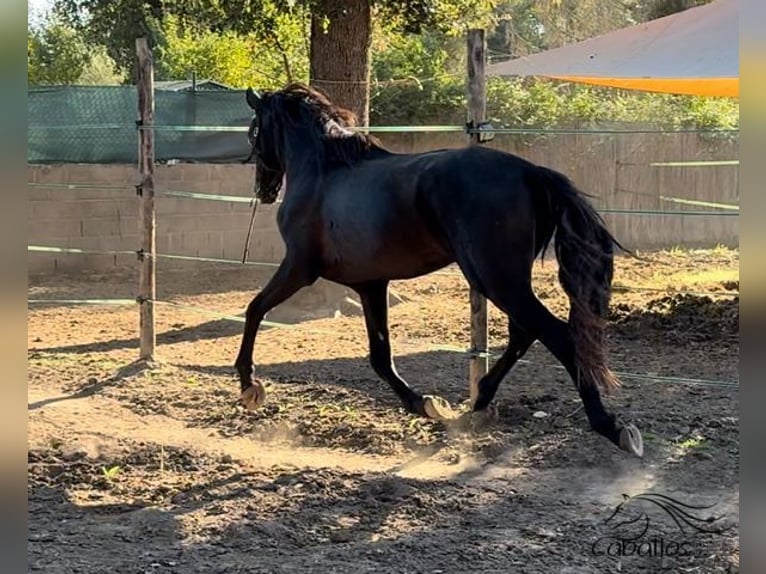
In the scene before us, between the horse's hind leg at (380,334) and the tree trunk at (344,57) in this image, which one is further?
the tree trunk at (344,57)

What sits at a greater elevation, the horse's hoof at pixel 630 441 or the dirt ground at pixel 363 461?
the horse's hoof at pixel 630 441

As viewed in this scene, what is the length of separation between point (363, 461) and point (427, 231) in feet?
→ 3.69

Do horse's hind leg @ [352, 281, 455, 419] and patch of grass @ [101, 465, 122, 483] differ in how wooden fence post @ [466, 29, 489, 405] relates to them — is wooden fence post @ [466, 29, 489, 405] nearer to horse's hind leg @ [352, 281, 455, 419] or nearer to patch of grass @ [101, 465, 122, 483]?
horse's hind leg @ [352, 281, 455, 419]

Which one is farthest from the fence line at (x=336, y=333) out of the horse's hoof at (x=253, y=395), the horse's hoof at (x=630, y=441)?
the horse's hoof at (x=253, y=395)

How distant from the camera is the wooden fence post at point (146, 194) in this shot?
635 centimetres

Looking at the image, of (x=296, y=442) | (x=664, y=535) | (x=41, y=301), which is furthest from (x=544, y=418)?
(x=41, y=301)

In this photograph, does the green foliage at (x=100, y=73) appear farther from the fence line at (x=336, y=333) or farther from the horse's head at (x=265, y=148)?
the horse's head at (x=265, y=148)

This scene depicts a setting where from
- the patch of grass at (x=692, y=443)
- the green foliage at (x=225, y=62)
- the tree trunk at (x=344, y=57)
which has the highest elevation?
the green foliage at (x=225, y=62)

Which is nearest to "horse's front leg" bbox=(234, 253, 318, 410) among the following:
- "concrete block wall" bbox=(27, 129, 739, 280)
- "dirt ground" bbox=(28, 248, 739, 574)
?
"dirt ground" bbox=(28, 248, 739, 574)

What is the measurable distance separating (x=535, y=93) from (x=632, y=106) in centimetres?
284

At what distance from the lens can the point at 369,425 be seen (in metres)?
4.91

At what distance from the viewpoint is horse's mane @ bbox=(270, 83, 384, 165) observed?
4.54 m

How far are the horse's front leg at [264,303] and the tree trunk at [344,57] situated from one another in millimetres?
3659

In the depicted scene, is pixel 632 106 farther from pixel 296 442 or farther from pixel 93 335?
pixel 296 442
